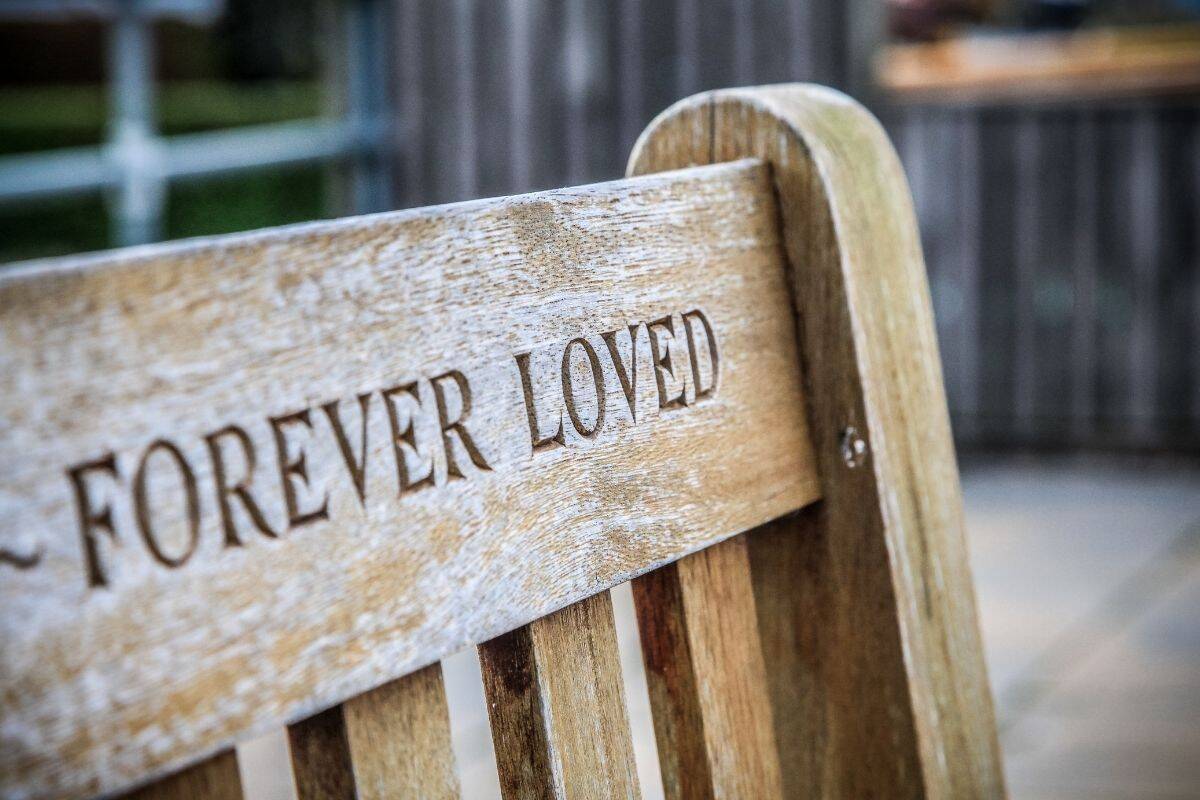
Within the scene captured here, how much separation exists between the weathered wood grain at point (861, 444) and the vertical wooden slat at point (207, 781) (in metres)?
0.39

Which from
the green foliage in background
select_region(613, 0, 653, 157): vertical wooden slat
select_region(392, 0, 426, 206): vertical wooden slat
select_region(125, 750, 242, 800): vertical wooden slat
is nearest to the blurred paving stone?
select_region(613, 0, 653, 157): vertical wooden slat

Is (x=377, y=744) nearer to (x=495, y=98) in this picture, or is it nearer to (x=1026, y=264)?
(x=1026, y=264)

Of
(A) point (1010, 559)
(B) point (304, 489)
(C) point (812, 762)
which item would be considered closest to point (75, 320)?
(B) point (304, 489)

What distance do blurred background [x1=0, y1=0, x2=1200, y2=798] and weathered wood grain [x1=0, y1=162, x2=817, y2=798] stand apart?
3.01 meters

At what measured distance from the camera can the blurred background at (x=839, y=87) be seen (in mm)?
4340

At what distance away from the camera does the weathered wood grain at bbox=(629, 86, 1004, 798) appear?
2.54 feet

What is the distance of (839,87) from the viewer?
16.1 ft

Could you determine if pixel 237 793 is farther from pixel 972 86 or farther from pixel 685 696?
pixel 972 86

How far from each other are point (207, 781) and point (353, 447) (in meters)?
0.12

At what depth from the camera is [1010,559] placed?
3.70 metres

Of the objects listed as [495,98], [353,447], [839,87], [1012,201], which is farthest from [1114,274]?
[353,447]

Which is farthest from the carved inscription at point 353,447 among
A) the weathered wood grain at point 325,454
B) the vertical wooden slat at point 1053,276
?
the vertical wooden slat at point 1053,276

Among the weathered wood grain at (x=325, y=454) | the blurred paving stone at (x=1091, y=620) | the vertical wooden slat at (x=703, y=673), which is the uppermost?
the weathered wood grain at (x=325, y=454)

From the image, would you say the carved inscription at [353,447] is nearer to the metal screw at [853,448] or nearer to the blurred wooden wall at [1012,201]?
the metal screw at [853,448]
